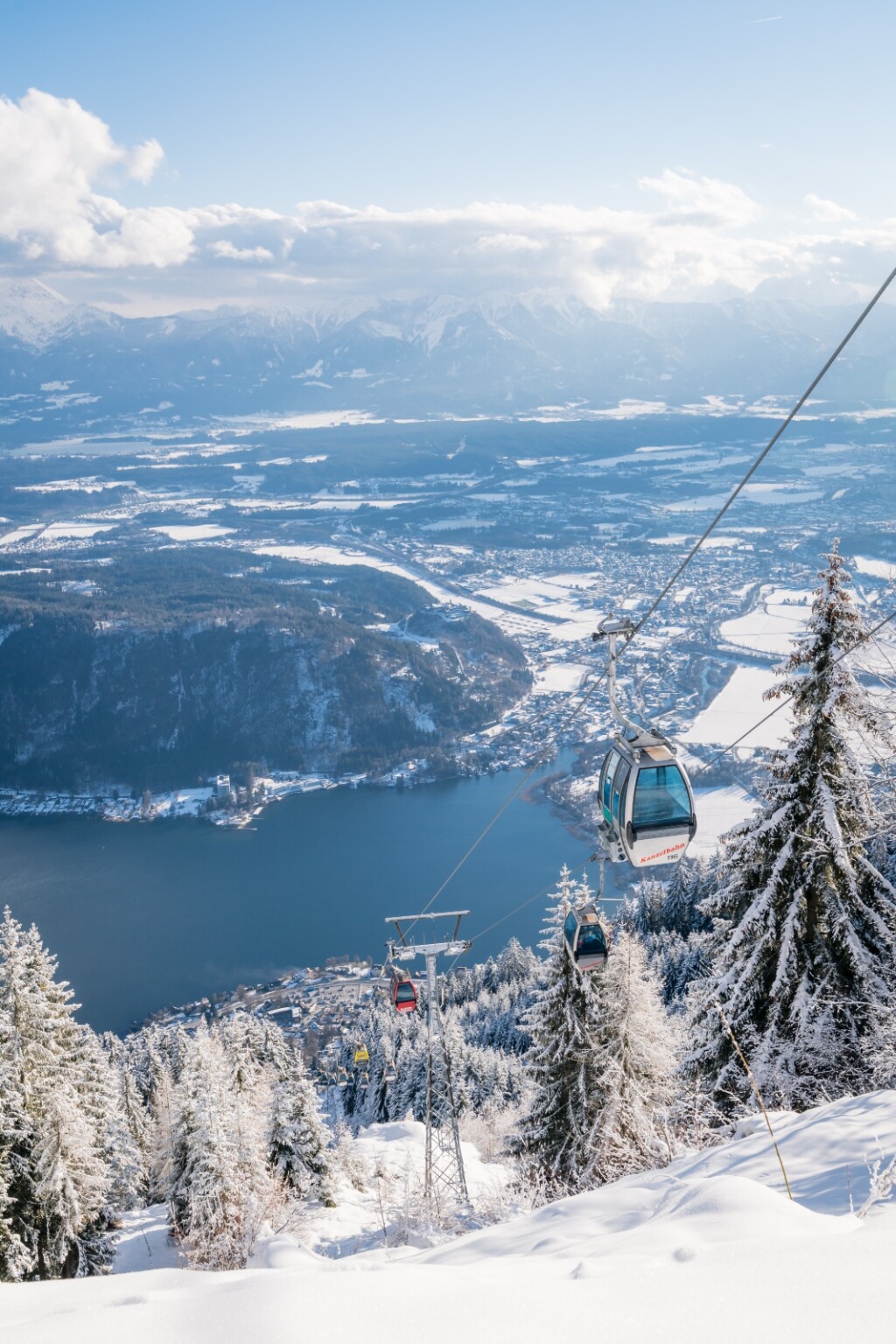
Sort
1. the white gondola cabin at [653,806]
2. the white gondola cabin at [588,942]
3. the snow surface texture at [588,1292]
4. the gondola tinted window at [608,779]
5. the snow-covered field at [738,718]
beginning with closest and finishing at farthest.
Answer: the snow surface texture at [588,1292]
the white gondola cabin at [653,806]
the gondola tinted window at [608,779]
the white gondola cabin at [588,942]
the snow-covered field at [738,718]

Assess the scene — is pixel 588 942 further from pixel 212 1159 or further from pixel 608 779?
pixel 212 1159

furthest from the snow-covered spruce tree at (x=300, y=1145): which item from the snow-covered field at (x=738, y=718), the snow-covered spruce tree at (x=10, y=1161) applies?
the snow-covered field at (x=738, y=718)

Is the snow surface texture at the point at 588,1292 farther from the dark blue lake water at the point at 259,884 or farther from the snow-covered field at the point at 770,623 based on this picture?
the snow-covered field at the point at 770,623

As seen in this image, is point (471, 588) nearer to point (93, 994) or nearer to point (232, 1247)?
point (93, 994)

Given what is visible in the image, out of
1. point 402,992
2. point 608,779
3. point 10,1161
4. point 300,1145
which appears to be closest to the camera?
point 608,779

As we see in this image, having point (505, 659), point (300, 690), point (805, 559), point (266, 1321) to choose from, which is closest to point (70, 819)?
point (300, 690)

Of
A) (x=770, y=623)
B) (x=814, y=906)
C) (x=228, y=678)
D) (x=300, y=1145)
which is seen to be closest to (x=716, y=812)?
(x=770, y=623)
